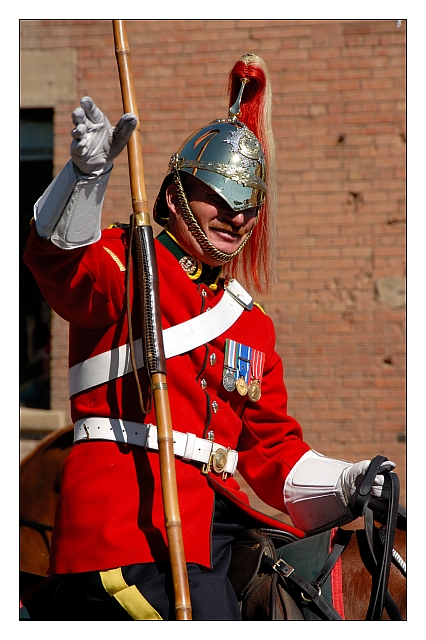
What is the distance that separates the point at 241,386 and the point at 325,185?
3.49 m

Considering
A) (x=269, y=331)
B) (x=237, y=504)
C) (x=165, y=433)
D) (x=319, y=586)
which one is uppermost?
(x=269, y=331)

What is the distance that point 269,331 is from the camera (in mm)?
3170

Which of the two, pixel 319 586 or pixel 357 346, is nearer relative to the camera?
pixel 319 586

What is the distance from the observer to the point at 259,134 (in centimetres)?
321

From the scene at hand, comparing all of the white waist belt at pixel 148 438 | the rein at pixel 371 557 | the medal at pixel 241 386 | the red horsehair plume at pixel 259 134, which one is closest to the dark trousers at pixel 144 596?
the rein at pixel 371 557

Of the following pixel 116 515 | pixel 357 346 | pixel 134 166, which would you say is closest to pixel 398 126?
pixel 357 346

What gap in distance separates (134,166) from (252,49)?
381 cm

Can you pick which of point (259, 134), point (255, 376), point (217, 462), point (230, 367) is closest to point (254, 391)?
point (255, 376)

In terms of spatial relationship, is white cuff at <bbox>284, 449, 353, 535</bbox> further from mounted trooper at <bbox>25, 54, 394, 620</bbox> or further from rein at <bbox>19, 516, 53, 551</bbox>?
rein at <bbox>19, 516, 53, 551</bbox>

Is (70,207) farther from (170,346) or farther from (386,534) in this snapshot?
(386,534)

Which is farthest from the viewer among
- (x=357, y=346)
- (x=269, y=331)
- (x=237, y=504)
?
(x=357, y=346)

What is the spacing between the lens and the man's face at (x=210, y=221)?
285 cm

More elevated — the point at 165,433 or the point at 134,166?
the point at 134,166

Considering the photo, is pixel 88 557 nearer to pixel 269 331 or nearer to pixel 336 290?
pixel 269 331
